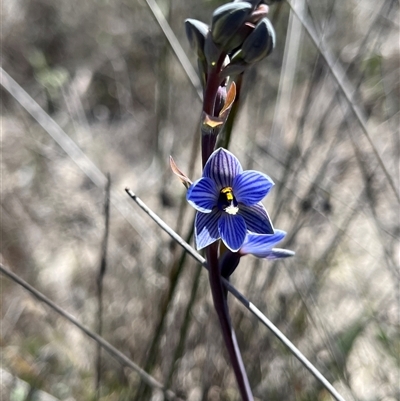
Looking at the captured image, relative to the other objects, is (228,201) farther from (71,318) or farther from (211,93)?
(71,318)

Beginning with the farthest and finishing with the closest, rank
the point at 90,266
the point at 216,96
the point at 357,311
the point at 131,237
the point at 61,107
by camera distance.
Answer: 1. the point at 61,107
2. the point at 131,237
3. the point at 90,266
4. the point at 357,311
5. the point at 216,96

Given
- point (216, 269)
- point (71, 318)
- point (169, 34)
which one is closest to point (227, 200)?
point (216, 269)

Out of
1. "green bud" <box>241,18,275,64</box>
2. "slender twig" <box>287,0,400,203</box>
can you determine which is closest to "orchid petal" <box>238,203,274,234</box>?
"green bud" <box>241,18,275,64</box>

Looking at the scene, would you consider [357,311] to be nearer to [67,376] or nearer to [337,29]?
[67,376]

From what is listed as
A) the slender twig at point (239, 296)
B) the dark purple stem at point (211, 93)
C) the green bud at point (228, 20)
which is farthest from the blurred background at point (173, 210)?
the green bud at point (228, 20)

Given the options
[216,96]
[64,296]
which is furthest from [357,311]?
[216,96]

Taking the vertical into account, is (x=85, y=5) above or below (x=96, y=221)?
above

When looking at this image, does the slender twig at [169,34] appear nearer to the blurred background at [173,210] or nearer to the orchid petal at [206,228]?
the blurred background at [173,210]
